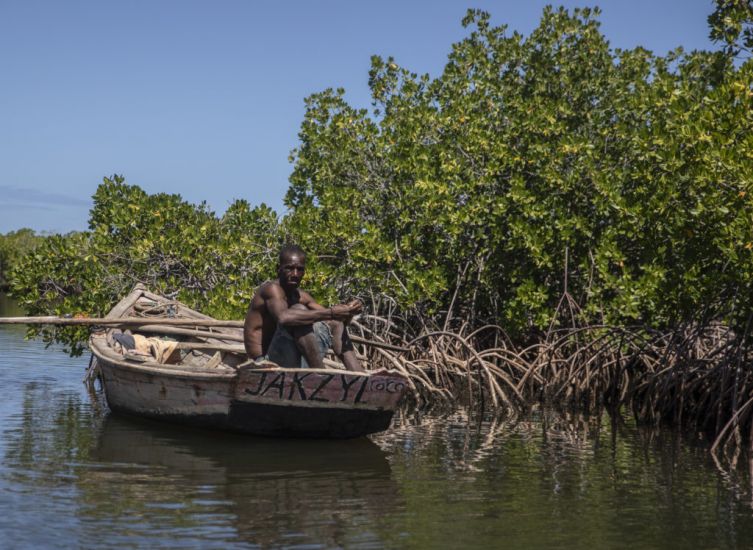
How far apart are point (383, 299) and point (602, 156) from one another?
3.44 m

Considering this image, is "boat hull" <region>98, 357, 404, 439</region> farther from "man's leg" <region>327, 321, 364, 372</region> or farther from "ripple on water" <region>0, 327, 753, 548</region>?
"man's leg" <region>327, 321, 364, 372</region>

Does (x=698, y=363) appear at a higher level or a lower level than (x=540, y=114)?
lower

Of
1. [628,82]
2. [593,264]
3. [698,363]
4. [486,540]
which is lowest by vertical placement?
[486,540]

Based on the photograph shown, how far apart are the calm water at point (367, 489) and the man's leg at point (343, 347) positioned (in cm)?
68

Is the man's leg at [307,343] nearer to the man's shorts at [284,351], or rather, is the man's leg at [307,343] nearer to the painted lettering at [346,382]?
the man's shorts at [284,351]

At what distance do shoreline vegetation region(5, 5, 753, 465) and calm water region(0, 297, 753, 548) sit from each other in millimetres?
1472

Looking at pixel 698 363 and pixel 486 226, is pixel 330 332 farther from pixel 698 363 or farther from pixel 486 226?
pixel 486 226

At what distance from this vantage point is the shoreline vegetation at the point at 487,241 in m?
11.6

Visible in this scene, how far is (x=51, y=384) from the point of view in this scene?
45.6ft

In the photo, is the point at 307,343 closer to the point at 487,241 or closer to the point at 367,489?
the point at 367,489

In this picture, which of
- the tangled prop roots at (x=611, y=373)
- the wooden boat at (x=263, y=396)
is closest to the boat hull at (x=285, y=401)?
the wooden boat at (x=263, y=396)

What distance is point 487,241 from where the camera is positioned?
44.5 ft

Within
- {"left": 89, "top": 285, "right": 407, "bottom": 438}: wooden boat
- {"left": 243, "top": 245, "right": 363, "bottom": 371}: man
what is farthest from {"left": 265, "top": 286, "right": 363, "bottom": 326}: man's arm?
{"left": 89, "top": 285, "right": 407, "bottom": 438}: wooden boat

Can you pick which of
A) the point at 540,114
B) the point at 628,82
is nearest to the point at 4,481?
the point at 540,114
